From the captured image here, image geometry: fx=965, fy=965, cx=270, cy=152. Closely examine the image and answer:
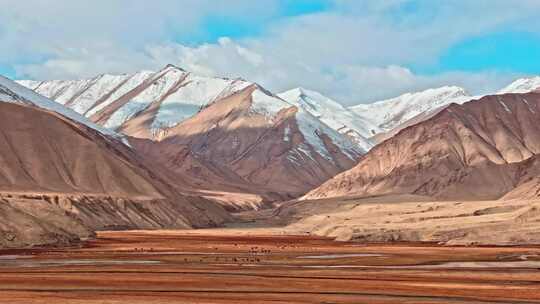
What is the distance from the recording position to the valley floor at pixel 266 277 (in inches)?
2133

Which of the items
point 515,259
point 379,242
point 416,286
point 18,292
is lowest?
point 379,242

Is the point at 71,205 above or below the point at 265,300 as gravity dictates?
below

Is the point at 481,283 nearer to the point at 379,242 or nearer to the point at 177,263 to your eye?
the point at 177,263

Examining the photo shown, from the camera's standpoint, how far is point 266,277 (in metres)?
69.3

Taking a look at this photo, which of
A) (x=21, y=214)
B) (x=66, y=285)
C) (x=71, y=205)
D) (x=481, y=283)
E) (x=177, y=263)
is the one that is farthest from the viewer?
(x=71, y=205)

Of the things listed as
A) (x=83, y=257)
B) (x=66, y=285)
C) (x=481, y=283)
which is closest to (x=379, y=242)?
(x=83, y=257)

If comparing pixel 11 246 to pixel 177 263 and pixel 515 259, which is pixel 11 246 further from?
pixel 515 259

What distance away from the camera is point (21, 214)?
12138 cm

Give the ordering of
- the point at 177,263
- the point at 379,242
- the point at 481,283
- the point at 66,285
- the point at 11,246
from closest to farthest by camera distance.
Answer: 1. the point at 66,285
2. the point at 481,283
3. the point at 177,263
4. the point at 11,246
5. the point at 379,242

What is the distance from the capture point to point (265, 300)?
172 feet

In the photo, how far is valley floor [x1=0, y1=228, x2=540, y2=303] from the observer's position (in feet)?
178

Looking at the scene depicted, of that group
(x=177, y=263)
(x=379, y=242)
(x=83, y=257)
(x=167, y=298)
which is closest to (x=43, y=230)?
(x=83, y=257)

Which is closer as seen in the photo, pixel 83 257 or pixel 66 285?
pixel 66 285

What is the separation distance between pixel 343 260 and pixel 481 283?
Result: 2865 cm
